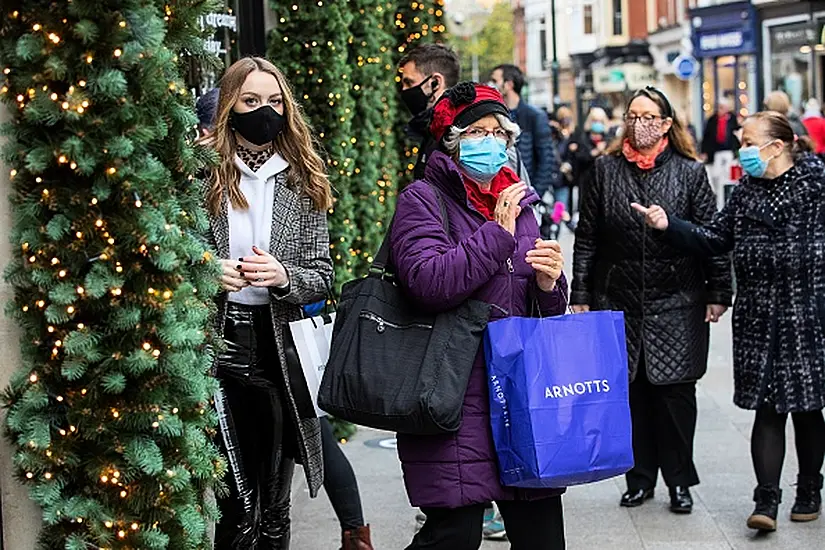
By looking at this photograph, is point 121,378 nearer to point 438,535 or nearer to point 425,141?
point 438,535

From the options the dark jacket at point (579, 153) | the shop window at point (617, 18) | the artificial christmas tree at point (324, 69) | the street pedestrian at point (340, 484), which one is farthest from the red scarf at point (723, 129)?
the shop window at point (617, 18)

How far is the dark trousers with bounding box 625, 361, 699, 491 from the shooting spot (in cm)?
736

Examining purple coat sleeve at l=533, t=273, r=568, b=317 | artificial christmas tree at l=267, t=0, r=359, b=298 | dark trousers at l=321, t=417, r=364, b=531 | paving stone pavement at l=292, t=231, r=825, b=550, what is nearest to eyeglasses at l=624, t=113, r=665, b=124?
artificial christmas tree at l=267, t=0, r=359, b=298

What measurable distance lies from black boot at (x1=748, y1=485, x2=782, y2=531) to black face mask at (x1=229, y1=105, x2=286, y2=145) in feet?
10.5

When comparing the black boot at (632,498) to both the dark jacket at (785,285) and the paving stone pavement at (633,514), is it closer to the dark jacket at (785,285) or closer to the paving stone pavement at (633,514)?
the paving stone pavement at (633,514)

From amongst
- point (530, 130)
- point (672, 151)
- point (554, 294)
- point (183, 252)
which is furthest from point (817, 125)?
point (183, 252)

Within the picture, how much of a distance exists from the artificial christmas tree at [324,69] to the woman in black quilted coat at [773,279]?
2.20 meters

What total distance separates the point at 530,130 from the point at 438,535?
6.45m

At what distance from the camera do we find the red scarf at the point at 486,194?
4691 millimetres

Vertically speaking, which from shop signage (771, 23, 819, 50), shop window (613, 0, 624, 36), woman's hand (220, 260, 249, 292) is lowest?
woman's hand (220, 260, 249, 292)

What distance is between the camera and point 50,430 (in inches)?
152

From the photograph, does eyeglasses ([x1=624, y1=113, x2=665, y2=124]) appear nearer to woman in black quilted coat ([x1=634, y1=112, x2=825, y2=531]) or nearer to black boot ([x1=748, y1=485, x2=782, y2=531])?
woman in black quilted coat ([x1=634, y1=112, x2=825, y2=531])

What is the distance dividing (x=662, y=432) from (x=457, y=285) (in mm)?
3339

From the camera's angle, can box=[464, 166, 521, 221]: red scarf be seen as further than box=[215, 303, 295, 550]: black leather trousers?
No
